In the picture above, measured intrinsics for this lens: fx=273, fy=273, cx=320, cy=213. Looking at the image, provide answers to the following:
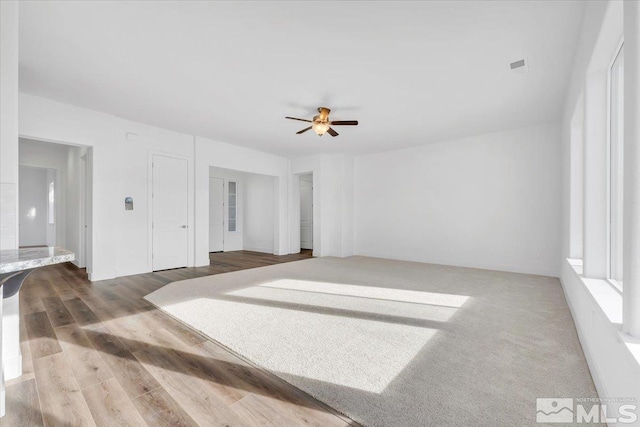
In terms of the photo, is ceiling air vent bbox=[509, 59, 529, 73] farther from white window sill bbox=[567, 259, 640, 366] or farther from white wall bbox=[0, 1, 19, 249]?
white wall bbox=[0, 1, 19, 249]

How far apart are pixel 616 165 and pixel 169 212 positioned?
666 centimetres

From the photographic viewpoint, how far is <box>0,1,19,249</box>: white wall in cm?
195

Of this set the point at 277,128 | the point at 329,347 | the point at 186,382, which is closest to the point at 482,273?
the point at 329,347

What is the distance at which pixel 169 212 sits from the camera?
5750 millimetres

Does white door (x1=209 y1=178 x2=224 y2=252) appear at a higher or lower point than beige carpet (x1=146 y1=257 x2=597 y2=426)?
higher

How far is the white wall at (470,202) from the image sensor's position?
17.5ft

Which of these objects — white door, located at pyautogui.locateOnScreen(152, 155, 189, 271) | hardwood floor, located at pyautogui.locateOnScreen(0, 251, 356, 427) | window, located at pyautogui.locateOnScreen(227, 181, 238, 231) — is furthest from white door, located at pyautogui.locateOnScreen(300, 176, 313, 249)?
hardwood floor, located at pyautogui.locateOnScreen(0, 251, 356, 427)

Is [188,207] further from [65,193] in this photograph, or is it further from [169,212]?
[65,193]

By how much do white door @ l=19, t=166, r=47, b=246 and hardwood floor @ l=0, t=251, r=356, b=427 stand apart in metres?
8.82

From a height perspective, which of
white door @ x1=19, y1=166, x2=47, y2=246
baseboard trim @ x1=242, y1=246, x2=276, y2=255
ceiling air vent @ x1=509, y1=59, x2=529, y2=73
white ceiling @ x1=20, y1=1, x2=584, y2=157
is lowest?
baseboard trim @ x1=242, y1=246, x2=276, y2=255

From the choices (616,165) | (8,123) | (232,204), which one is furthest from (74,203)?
(616,165)

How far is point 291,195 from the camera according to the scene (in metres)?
8.30

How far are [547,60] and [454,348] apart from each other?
11.0 feet

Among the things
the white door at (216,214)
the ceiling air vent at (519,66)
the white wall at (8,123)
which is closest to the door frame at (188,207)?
the white door at (216,214)
